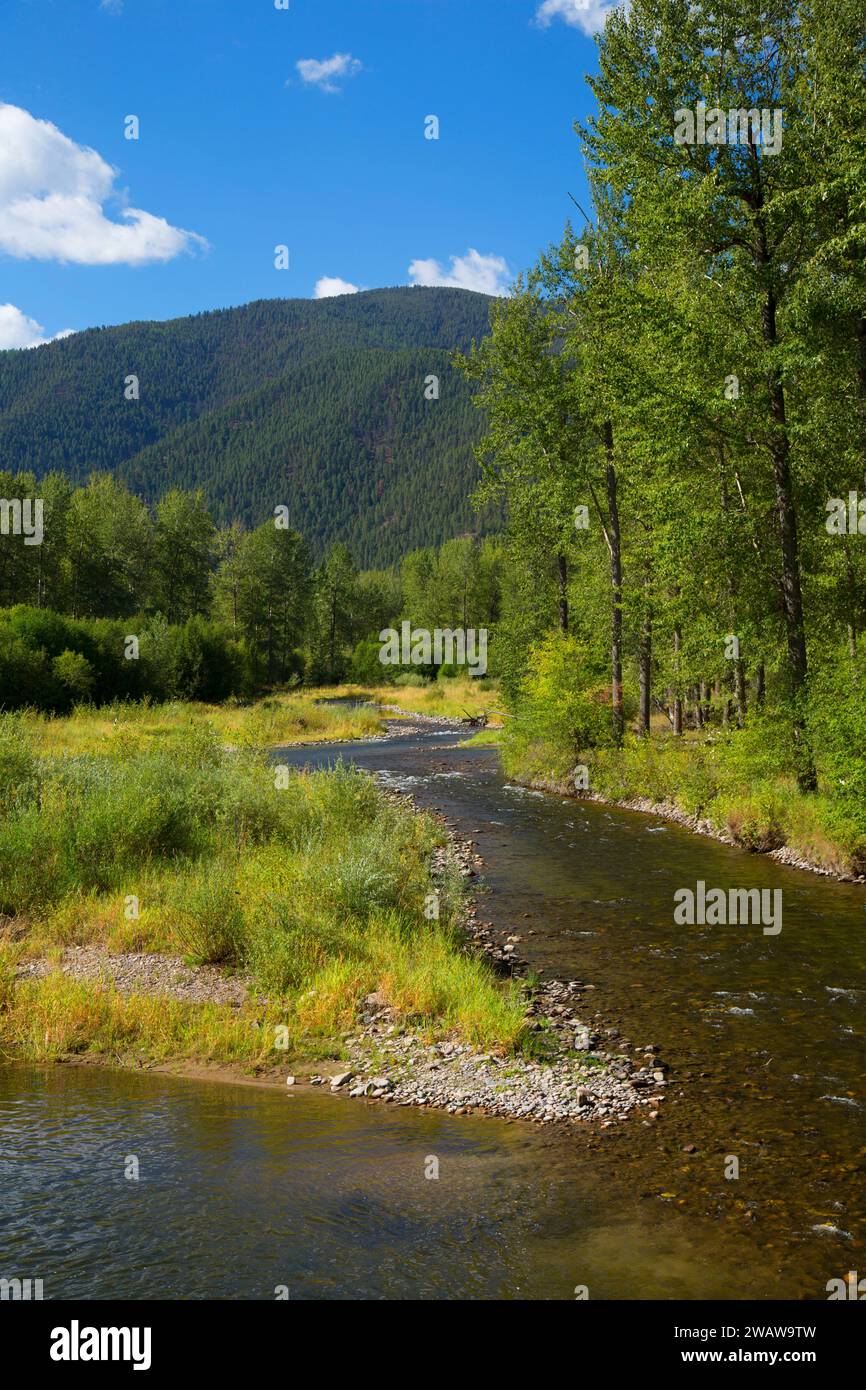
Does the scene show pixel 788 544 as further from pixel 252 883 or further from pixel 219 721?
pixel 219 721

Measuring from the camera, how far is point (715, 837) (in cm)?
2236

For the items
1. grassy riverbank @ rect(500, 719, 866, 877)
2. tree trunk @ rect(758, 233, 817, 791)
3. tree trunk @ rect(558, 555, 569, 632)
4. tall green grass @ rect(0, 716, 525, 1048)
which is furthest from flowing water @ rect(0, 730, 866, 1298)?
tree trunk @ rect(558, 555, 569, 632)

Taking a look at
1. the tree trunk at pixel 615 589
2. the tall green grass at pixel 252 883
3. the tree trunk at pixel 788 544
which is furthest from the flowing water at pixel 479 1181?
the tree trunk at pixel 615 589

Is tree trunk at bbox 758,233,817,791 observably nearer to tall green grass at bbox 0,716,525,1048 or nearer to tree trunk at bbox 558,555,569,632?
tall green grass at bbox 0,716,525,1048

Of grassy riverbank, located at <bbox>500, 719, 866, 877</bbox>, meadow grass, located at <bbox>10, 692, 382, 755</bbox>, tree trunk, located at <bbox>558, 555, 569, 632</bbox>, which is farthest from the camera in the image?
meadow grass, located at <bbox>10, 692, 382, 755</bbox>

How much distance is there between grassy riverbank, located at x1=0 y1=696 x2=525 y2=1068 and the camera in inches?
416

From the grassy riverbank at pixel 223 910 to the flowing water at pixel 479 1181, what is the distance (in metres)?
1.01

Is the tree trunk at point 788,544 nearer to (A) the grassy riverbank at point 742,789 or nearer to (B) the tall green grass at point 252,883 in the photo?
(A) the grassy riverbank at point 742,789

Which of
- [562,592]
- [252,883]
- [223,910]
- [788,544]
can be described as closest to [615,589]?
[562,592]

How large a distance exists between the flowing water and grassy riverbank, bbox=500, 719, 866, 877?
6330 mm

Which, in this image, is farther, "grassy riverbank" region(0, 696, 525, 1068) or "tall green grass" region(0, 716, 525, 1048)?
"tall green grass" region(0, 716, 525, 1048)

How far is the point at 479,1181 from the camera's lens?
7.54 meters
